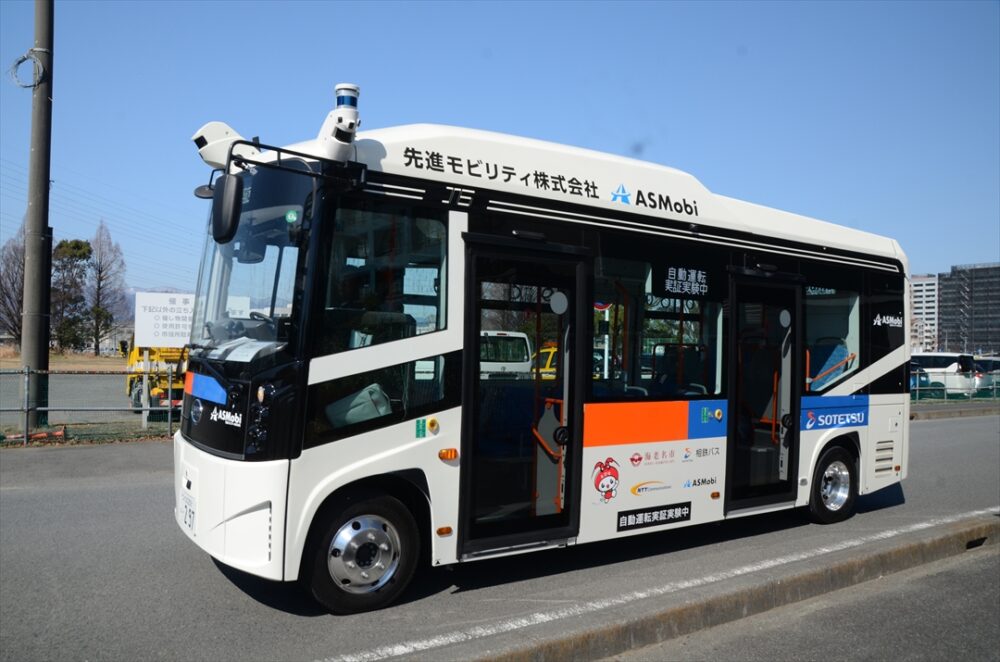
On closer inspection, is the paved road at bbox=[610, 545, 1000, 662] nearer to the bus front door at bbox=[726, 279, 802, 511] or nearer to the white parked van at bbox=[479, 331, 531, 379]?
the bus front door at bbox=[726, 279, 802, 511]

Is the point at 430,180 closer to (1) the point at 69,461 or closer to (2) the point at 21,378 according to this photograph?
(1) the point at 69,461

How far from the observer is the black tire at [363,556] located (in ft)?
16.2

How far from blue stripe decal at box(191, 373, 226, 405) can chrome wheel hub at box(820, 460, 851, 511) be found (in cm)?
627

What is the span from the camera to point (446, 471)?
210 inches

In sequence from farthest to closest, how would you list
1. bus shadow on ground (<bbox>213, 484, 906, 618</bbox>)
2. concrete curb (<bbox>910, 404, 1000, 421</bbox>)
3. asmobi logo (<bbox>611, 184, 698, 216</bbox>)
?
concrete curb (<bbox>910, 404, 1000, 421</bbox>) → asmobi logo (<bbox>611, 184, 698, 216</bbox>) → bus shadow on ground (<bbox>213, 484, 906, 618</bbox>)

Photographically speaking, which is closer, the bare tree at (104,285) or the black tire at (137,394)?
the black tire at (137,394)

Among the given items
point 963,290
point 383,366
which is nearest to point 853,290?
point 383,366

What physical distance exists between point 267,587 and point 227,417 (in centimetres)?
148

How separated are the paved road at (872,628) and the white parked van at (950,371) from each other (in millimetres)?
24594

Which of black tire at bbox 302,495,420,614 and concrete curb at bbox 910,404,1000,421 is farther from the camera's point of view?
concrete curb at bbox 910,404,1000,421

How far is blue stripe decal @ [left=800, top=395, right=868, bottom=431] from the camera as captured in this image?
794cm

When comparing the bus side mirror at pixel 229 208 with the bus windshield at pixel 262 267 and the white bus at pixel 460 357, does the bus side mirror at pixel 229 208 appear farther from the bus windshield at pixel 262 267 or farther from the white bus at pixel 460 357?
the bus windshield at pixel 262 267

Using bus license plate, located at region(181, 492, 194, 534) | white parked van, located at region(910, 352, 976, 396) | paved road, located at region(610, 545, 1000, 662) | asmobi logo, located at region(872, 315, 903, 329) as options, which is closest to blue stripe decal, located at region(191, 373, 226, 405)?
bus license plate, located at region(181, 492, 194, 534)

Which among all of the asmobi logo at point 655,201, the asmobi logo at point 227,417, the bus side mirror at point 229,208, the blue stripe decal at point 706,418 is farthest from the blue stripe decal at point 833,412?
the bus side mirror at point 229,208
